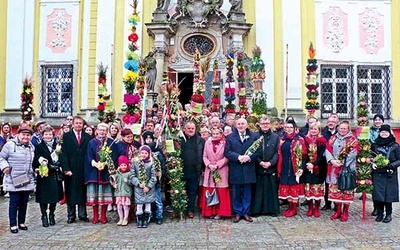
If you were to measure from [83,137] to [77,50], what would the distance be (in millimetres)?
10070

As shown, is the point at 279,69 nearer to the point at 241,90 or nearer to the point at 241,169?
the point at 241,90

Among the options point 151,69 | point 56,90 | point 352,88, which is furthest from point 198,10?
point 352,88

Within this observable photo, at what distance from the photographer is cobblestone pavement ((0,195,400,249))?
6.76 metres

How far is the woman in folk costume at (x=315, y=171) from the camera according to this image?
28.7 ft

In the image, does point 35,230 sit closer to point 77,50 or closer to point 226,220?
point 226,220

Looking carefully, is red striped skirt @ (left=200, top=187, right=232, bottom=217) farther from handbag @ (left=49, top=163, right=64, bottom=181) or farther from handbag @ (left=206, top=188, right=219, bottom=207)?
handbag @ (left=49, top=163, right=64, bottom=181)

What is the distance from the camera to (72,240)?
7.07 meters

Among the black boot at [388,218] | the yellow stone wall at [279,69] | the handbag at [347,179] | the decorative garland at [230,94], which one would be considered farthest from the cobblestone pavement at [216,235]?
the yellow stone wall at [279,69]

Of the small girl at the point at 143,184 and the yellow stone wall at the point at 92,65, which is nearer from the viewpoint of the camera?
the small girl at the point at 143,184

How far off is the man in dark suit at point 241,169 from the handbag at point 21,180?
3.35 meters

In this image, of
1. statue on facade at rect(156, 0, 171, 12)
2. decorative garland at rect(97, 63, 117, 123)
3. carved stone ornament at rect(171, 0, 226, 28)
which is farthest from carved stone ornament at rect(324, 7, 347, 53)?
decorative garland at rect(97, 63, 117, 123)

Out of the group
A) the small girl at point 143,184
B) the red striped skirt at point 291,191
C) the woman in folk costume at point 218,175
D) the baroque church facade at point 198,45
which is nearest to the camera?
the small girl at point 143,184

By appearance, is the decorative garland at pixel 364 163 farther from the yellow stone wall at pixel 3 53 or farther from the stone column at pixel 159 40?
the yellow stone wall at pixel 3 53

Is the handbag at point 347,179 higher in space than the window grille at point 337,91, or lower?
lower
